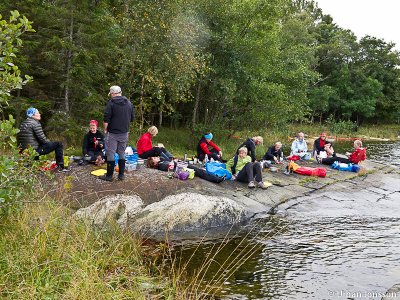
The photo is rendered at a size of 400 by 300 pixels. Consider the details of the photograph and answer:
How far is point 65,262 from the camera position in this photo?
4383 millimetres

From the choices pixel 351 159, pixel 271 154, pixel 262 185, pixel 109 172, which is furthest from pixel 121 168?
pixel 351 159

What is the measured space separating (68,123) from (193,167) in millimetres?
5662

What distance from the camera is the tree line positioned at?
15492 mm

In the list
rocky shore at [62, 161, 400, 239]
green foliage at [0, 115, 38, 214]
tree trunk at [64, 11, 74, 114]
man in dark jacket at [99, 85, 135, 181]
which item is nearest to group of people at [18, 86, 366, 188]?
man in dark jacket at [99, 85, 135, 181]

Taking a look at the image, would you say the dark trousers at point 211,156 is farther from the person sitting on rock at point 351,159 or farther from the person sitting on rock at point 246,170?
the person sitting on rock at point 351,159

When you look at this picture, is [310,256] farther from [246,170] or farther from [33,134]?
[33,134]

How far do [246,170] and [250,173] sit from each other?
16cm

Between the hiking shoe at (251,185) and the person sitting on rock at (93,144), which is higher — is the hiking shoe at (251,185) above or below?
below

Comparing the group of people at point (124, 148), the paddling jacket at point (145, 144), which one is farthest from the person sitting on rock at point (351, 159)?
the paddling jacket at point (145, 144)

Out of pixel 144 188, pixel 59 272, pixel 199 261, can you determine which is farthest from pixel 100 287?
pixel 144 188

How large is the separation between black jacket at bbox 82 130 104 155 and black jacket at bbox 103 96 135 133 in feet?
7.15

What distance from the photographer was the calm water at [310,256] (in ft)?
19.6

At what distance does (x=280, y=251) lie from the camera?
24.7 ft

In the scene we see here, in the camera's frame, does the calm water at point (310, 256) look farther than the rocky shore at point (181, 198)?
No
